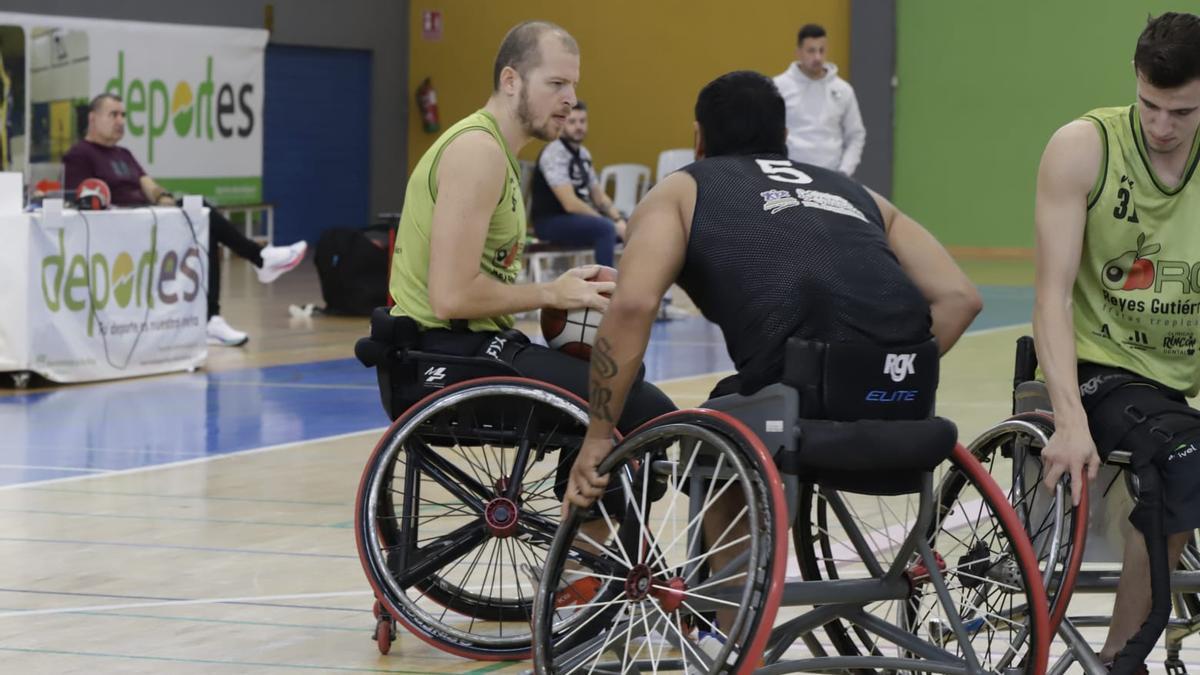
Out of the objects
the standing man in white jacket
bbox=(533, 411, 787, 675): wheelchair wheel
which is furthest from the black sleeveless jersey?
the standing man in white jacket

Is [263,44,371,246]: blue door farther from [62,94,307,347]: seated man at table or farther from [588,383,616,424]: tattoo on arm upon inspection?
[588,383,616,424]: tattoo on arm

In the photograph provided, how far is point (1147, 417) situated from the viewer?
3.12 metres

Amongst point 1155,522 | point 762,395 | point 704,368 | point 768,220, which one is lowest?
point 704,368

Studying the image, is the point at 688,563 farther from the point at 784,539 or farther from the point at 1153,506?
the point at 1153,506

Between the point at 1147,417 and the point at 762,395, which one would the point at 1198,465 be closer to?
the point at 1147,417

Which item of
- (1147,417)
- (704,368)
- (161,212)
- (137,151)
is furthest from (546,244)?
(1147,417)

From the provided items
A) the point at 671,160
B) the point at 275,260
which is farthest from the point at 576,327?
the point at 671,160

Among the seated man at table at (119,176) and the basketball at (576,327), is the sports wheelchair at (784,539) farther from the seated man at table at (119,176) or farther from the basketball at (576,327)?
the seated man at table at (119,176)

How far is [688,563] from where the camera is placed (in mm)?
2967

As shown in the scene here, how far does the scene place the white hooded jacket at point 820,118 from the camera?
11180 millimetres

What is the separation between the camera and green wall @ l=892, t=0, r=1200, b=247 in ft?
53.6

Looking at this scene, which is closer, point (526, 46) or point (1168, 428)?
point (1168, 428)

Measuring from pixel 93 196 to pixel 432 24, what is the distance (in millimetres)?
11104

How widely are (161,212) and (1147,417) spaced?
627cm
